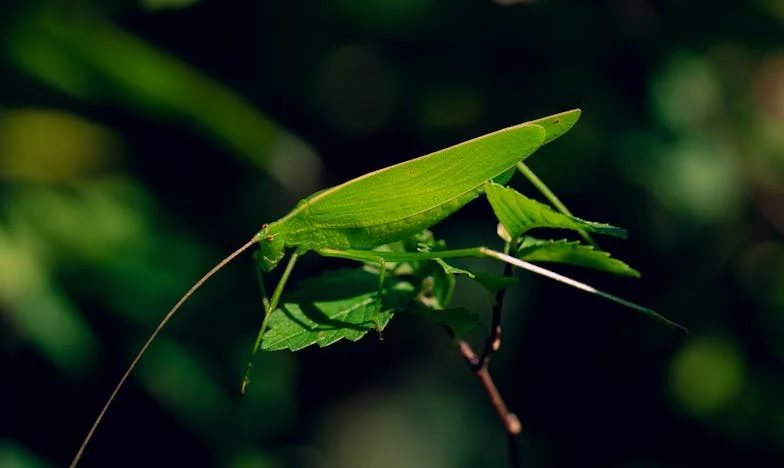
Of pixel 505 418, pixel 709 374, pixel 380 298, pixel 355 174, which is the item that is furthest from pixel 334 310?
pixel 355 174

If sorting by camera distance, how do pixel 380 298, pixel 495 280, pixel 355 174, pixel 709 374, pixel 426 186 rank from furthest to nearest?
pixel 355 174, pixel 709 374, pixel 426 186, pixel 380 298, pixel 495 280

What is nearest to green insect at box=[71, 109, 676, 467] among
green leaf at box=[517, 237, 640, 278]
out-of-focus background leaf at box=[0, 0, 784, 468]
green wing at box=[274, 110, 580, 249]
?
green wing at box=[274, 110, 580, 249]

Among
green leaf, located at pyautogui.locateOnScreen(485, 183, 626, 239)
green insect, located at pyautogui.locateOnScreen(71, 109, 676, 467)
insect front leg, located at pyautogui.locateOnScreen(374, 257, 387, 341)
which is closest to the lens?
green leaf, located at pyautogui.locateOnScreen(485, 183, 626, 239)

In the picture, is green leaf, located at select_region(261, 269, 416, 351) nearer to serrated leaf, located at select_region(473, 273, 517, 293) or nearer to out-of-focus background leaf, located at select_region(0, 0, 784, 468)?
serrated leaf, located at select_region(473, 273, 517, 293)

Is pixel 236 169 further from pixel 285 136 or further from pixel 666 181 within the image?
pixel 666 181

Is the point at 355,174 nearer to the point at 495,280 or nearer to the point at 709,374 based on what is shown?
the point at 709,374

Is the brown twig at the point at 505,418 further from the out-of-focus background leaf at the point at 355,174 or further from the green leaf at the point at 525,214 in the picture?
the out-of-focus background leaf at the point at 355,174
